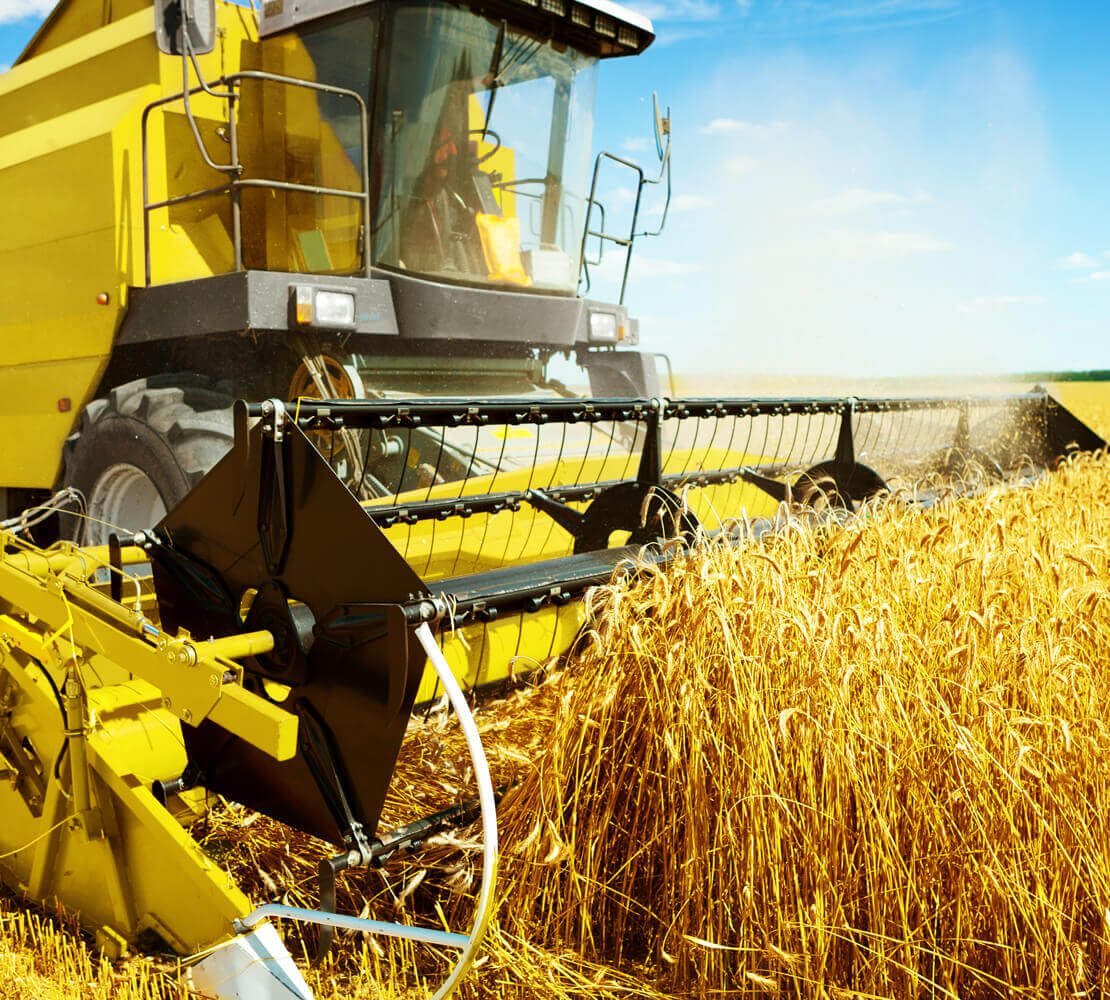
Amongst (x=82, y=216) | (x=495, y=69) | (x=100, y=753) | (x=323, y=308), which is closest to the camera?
(x=100, y=753)

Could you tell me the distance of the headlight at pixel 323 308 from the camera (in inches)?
141

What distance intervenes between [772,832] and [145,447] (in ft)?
9.00

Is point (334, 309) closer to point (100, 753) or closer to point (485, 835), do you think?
point (100, 753)

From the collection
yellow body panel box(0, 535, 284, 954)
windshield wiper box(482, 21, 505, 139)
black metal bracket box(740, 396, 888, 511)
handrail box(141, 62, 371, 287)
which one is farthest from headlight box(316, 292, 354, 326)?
yellow body panel box(0, 535, 284, 954)

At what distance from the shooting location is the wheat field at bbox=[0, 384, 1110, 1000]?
1487 millimetres

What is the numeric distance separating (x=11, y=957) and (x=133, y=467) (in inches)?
85.7

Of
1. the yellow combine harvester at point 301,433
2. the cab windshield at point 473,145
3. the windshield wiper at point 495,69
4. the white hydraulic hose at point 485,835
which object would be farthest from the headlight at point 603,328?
the white hydraulic hose at point 485,835

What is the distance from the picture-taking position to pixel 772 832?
61.9 inches

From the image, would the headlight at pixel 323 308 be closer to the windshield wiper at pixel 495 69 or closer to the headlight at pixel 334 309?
the headlight at pixel 334 309

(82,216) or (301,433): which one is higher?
(82,216)

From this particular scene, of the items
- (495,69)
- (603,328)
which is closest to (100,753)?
(495,69)

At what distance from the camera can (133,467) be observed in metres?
3.62

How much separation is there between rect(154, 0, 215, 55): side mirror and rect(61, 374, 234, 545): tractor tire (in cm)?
115

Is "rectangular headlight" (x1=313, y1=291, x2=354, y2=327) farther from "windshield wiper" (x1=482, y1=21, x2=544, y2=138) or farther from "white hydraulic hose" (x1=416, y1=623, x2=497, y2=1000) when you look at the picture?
"white hydraulic hose" (x1=416, y1=623, x2=497, y2=1000)
